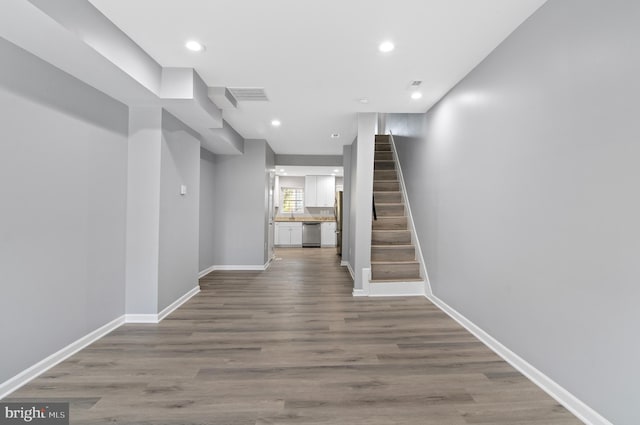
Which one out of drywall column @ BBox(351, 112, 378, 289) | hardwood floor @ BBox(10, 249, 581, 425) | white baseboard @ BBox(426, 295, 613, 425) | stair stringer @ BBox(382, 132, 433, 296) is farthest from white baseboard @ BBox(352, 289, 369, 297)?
white baseboard @ BBox(426, 295, 613, 425)

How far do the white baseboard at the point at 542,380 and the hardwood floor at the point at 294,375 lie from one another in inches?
2.0

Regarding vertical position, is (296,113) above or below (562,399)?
above

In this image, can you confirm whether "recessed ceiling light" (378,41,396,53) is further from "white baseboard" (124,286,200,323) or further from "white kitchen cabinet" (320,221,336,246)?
"white kitchen cabinet" (320,221,336,246)

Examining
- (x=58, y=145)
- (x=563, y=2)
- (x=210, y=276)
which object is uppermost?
(x=563, y=2)

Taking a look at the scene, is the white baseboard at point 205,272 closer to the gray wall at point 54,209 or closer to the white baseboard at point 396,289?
the gray wall at point 54,209

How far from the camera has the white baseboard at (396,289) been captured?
388 centimetres

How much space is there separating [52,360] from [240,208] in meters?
3.70

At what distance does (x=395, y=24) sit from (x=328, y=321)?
2833 millimetres

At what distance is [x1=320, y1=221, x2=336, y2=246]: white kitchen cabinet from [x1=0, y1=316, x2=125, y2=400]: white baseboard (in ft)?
22.1

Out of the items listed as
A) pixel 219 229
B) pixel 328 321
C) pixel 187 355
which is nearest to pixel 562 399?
pixel 328 321

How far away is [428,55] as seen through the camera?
7.91 ft

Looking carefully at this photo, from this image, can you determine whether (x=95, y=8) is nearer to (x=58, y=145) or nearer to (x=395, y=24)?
(x=58, y=145)

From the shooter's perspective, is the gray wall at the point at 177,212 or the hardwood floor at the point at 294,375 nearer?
the hardwood floor at the point at 294,375

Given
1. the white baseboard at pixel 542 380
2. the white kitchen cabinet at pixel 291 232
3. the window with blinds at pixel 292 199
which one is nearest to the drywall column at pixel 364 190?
the white baseboard at pixel 542 380
